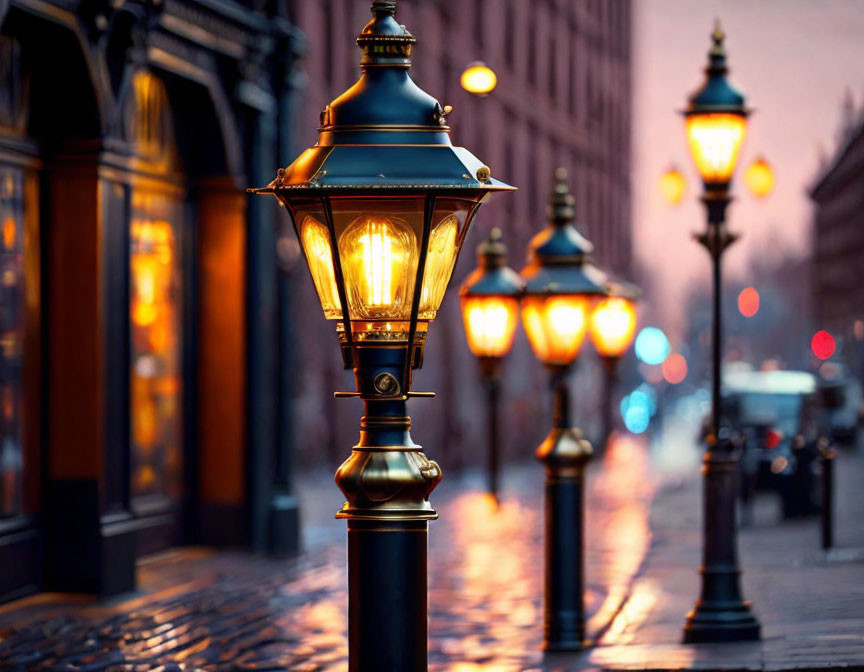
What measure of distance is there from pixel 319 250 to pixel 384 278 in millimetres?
251

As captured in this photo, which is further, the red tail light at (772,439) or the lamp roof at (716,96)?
the red tail light at (772,439)

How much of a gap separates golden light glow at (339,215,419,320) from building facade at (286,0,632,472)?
2334 cm

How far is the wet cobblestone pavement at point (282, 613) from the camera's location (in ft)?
36.6

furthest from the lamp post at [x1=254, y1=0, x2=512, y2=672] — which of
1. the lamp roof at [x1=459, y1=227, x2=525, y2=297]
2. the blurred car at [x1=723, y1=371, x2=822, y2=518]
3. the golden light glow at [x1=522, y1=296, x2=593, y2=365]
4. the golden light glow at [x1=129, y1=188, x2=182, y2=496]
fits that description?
the blurred car at [x1=723, y1=371, x2=822, y2=518]

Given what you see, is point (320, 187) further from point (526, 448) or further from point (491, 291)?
point (526, 448)

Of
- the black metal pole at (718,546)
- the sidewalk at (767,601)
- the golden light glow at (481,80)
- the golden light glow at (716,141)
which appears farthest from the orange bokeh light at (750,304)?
the golden light glow at (481,80)

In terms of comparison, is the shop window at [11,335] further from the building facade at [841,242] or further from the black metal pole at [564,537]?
the building facade at [841,242]

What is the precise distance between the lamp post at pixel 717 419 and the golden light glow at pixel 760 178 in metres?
17.7

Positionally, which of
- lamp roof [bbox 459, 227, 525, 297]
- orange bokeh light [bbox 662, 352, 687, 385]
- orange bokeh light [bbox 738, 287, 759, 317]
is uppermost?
lamp roof [bbox 459, 227, 525, 297]

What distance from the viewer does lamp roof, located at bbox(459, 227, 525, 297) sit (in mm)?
16938

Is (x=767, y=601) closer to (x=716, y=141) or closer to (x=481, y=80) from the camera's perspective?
(x=716, y=141)

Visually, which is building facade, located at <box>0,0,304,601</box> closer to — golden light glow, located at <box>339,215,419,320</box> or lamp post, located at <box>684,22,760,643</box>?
lamp post, located at <box>684,22,760,643</box>

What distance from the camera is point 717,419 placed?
1202 cm

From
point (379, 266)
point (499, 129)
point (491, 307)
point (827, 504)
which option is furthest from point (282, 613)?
point (499, 129)
